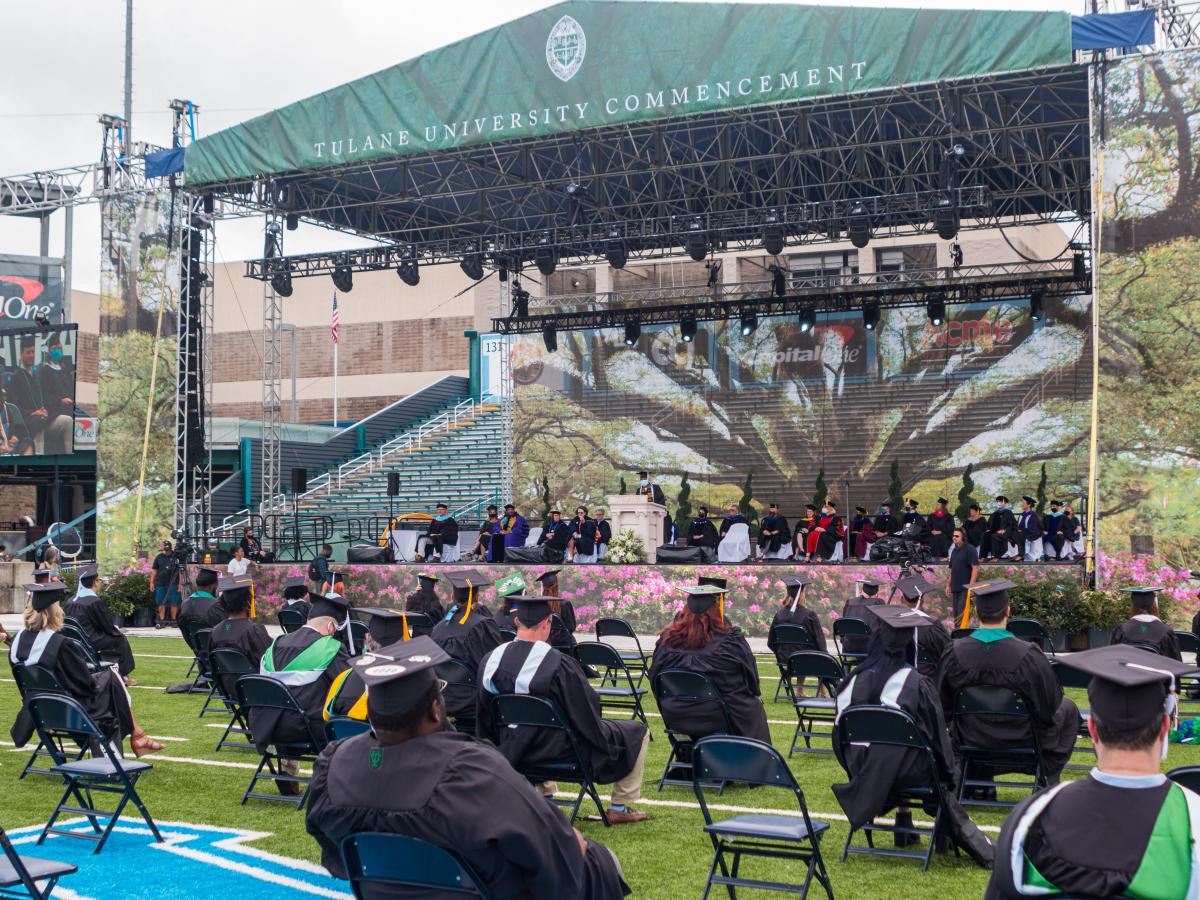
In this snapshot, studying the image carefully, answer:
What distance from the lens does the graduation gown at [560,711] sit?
644cm

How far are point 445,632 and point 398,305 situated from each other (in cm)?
3162

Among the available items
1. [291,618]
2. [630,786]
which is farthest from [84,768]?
[291,618]

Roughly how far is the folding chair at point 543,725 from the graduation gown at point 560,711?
1.3 inches

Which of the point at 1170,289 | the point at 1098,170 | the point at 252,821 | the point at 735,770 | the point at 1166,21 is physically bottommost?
the point at 252,821

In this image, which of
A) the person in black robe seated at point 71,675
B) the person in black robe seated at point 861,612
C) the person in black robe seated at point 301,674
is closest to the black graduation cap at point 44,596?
the person in black robe seated at point 71,675

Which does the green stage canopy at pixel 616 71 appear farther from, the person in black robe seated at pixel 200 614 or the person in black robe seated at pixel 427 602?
the person in black robe seated at pixel 200 614

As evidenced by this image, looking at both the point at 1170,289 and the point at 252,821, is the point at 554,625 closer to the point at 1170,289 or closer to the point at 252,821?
the point at 252,821

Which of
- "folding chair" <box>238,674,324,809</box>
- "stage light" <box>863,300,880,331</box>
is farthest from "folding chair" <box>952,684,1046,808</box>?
"stage light" <box>863,300,880,331</box>

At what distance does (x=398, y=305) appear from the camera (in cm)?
3978

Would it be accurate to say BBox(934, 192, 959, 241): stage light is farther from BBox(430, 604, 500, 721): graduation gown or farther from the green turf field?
BBox(430, 604, 500, 721): graduation gown

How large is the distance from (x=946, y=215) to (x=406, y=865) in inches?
682

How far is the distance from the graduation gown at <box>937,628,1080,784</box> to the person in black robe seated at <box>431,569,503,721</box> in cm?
333

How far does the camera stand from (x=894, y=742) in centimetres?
583

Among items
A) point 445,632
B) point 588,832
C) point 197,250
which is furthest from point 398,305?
point 588,832
